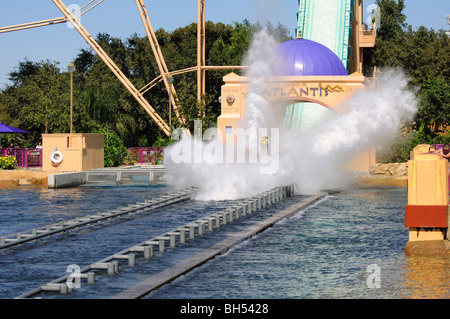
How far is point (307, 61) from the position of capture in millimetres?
43625

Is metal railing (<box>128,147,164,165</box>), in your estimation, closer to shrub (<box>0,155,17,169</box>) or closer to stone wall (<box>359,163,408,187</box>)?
shrub (<box>0,155,17,169</box>)

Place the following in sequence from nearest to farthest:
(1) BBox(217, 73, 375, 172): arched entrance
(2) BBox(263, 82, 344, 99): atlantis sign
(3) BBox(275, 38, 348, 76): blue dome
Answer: (1) BBox(217, 73, 375, 172): arched entrance, (2) BBox(263, 82, 344, 99): atlantis sign, (3) BBox(275, 38, 348, 76): blue dome

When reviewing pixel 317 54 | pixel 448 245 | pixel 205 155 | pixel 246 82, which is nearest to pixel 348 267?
pixel 448 245

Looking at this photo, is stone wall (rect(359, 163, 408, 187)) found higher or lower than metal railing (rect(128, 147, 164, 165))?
lower

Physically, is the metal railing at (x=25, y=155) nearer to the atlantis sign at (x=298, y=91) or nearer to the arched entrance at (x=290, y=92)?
the arched entrance at (x=290, y=92)

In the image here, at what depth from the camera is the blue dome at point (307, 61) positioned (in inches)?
1708

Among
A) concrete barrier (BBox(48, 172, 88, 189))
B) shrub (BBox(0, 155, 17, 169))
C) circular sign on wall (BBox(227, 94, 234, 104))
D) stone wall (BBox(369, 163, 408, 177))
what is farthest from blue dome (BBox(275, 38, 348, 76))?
shrub (BBox(0, 155, 17, 169))

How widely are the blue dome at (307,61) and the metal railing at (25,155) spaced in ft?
47.5

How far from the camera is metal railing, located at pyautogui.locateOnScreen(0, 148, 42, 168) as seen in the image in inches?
1638

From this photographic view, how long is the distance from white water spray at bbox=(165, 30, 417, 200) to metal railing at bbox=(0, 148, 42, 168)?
8662 mm

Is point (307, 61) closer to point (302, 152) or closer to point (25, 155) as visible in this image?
point (302, 152)

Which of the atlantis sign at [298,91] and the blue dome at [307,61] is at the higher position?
the blue dome at [307,61]

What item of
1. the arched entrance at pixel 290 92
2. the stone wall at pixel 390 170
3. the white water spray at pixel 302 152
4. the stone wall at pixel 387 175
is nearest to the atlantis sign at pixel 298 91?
the arched entrance at pixel 290 92

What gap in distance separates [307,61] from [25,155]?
55.6ft
